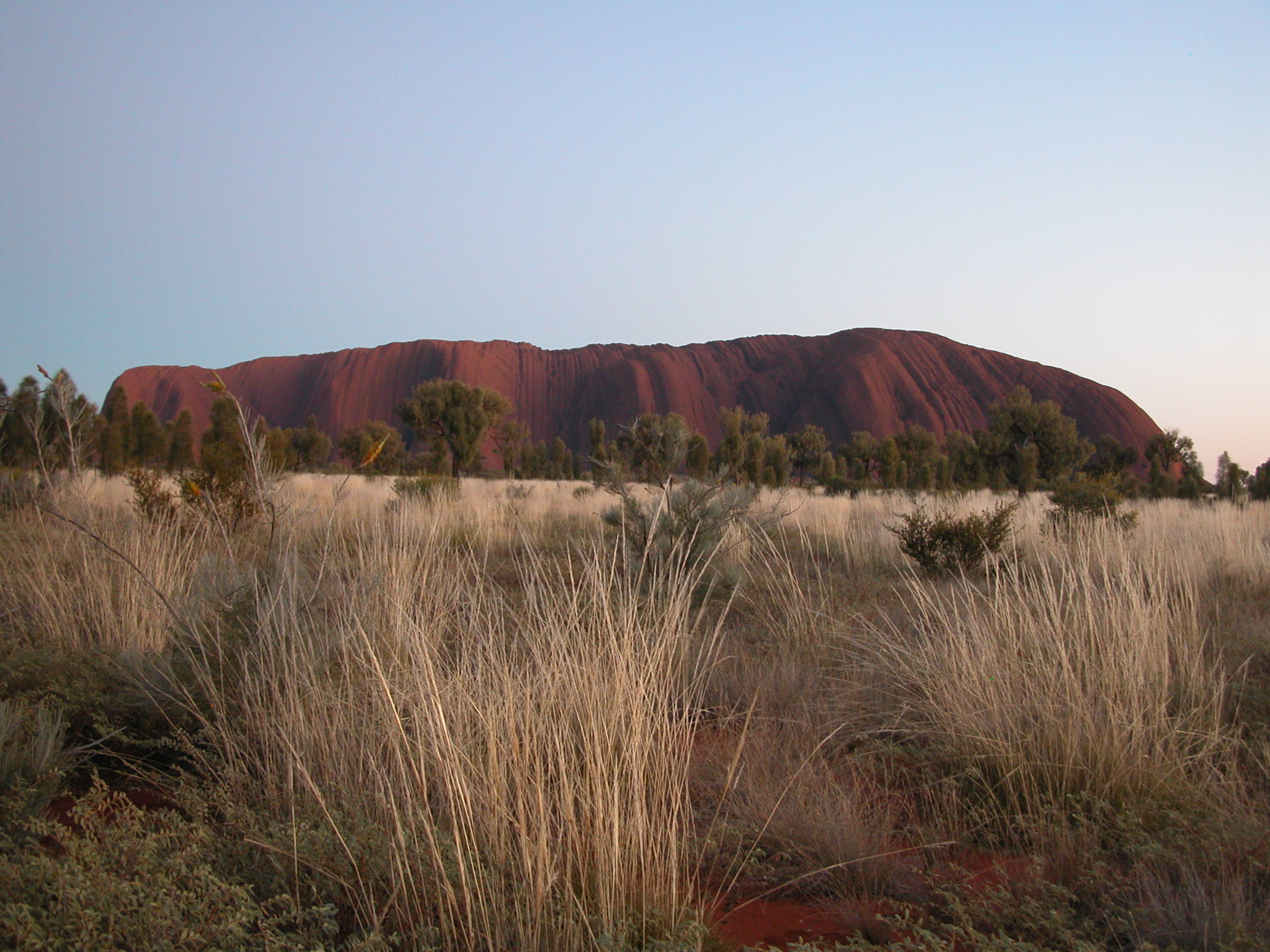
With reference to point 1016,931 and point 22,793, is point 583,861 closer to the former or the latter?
point 1016,931

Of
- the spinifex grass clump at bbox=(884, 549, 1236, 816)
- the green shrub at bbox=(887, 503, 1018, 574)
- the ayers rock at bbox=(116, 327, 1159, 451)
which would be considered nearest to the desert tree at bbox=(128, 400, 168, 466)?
the green shrub at bbox=(887, 503, 1018, 574)

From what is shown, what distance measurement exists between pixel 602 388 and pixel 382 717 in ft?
373

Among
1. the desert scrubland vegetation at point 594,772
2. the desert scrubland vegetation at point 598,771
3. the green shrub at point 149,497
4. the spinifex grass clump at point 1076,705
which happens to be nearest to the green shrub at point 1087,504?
the desert scrubland vegetation at point 598,771

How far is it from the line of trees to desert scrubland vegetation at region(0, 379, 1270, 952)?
3.60 metres

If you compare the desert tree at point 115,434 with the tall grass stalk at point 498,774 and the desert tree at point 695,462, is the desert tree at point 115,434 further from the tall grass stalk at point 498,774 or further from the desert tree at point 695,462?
the tall grass stalk at point 498,774

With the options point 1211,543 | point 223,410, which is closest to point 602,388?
point 223,410

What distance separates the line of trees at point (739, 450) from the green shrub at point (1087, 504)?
53 cm

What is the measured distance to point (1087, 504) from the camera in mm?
11812

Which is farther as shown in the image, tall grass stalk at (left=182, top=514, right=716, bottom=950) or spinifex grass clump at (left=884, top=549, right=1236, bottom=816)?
spinifex grass clump at (left=884, top=549, right=1236, bottom=816)

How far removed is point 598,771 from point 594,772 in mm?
32

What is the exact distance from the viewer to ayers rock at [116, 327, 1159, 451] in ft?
334

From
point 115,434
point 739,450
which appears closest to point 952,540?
point 739,450

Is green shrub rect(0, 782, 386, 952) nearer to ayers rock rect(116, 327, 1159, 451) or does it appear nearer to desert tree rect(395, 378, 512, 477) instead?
desert tree rect(395, 378, 512, 477)

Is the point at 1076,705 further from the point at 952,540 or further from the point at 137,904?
the point at 952,540
